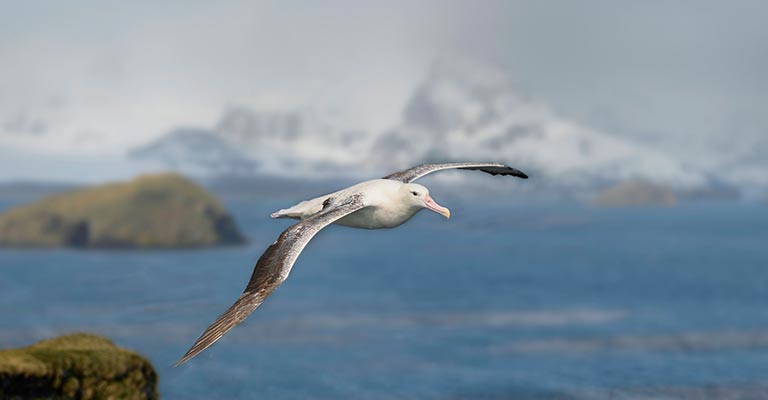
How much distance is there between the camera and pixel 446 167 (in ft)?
68.3

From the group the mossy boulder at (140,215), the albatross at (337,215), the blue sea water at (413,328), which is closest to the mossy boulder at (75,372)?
the albatross at (337,215)

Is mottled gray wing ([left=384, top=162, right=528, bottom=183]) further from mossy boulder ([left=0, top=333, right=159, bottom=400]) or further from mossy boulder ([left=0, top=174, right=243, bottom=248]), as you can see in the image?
mossy boulder ([left=0, top=174, right=243, bottom=248])

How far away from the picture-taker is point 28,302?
157m

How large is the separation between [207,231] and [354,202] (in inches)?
7161

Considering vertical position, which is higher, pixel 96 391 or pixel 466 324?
pixel 466 324

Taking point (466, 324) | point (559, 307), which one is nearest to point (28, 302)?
point (466, 324)

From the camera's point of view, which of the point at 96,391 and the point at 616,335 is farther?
the point at 616,335

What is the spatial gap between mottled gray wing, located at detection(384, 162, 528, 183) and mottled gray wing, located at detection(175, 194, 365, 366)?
4.34m

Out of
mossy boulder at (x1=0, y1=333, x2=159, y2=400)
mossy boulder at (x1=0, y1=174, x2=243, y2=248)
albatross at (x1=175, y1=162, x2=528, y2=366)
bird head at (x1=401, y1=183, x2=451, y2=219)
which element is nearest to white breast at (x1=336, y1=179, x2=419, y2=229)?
albatross at (x1=175, y1=162, x2=528, y2=366)

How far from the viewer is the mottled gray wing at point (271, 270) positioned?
44.9 feet

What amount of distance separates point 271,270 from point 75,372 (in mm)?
15429

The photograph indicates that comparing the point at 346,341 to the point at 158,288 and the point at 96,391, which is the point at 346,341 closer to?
the point at 158,288

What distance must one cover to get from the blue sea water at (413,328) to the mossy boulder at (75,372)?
55.4m

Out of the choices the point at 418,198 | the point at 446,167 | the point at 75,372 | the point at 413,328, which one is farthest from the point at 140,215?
the point at 418,198
